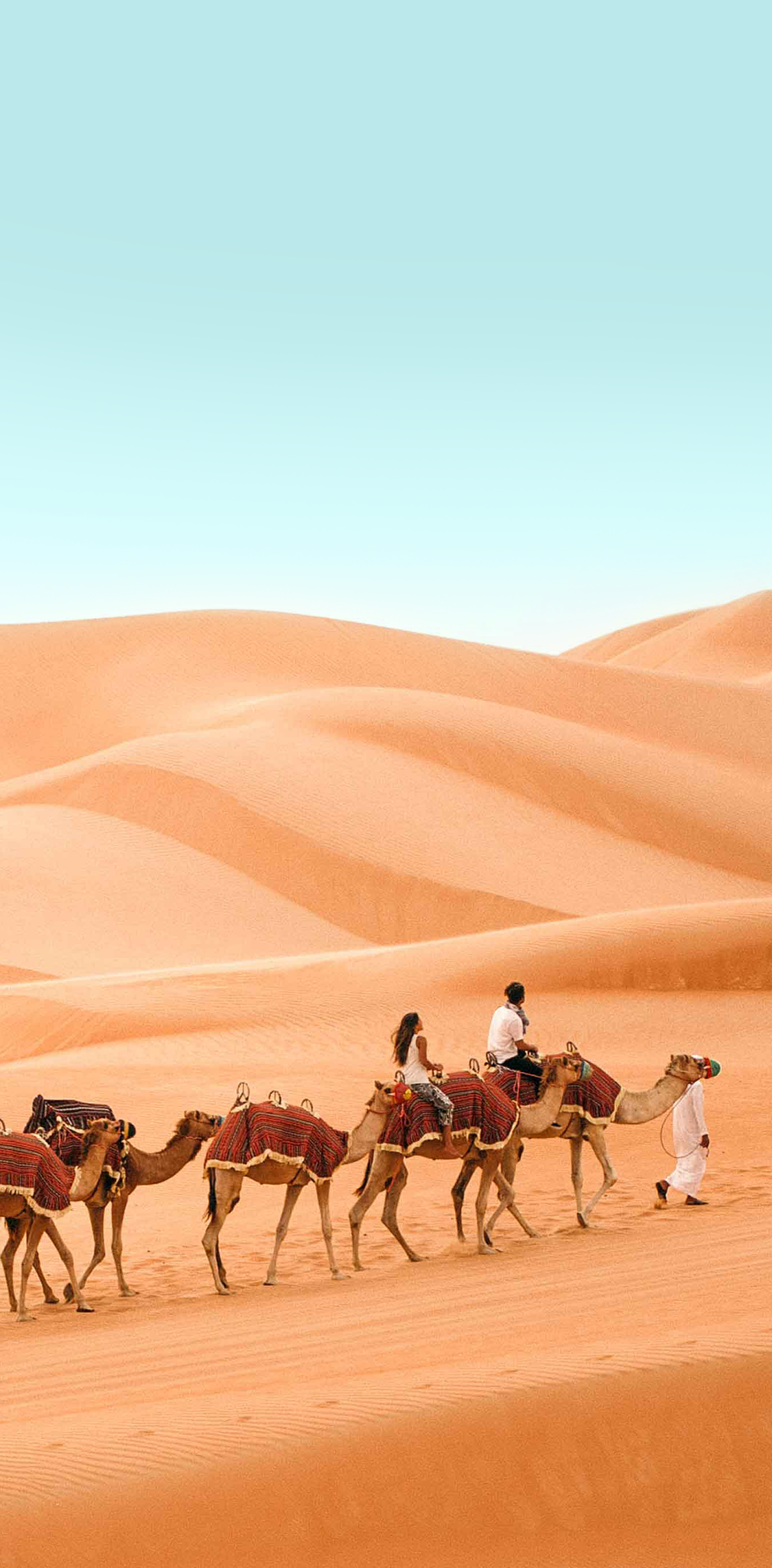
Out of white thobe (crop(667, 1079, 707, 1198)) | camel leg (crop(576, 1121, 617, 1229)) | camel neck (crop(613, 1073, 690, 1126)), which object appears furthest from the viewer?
white thobe (crop(667, 1079, 707, 1198))

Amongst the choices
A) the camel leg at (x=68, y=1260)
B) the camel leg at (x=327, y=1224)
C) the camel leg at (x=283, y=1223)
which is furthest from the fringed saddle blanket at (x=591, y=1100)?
the camel leg at (x=68, y=1260)

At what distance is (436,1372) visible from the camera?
313 inches

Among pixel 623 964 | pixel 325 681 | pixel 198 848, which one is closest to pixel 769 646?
pixel 325 681

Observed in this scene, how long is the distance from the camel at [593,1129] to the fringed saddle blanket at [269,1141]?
1.51 meters

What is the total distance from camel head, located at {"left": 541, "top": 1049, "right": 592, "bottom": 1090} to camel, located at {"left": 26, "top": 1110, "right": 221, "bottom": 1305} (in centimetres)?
256

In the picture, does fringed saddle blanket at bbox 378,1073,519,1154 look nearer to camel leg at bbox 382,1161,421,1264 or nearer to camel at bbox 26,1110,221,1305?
camel leg at bbox 382,1161,421,1264

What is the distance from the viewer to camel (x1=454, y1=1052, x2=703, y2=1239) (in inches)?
505

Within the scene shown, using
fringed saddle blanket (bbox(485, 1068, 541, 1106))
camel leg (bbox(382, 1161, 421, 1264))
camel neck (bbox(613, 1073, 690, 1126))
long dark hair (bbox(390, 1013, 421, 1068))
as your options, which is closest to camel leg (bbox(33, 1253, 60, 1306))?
camel leg (bbox(382, 1161, 421, 1264))

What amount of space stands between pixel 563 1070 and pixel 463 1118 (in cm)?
105

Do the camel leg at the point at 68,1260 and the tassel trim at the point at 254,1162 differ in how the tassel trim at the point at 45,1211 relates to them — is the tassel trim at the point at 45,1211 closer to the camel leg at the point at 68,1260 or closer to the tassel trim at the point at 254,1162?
the camel leg at the point at 68,1260

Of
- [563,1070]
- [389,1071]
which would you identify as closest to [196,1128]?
[563,1070]

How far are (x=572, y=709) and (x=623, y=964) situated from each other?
127 feet

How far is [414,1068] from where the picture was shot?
39.7ft

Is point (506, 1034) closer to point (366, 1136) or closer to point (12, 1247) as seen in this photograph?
point (366, 1136)
